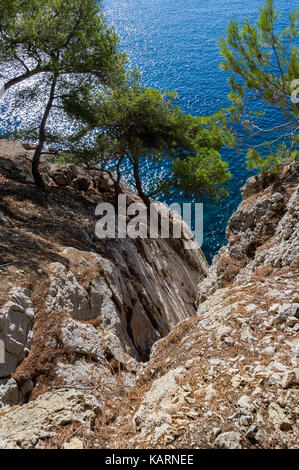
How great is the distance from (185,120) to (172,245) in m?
8.35

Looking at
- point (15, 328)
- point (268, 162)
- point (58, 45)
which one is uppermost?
point (58, 45)

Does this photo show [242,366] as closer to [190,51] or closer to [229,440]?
[229,440]

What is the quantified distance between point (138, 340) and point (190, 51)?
54902 mm

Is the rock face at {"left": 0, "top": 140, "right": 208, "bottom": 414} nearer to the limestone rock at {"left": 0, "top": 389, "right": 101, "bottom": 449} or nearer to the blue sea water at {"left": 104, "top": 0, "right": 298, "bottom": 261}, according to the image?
the limestone rock at {"left": 0, "top": 389, "right": 101, "bottom": 449}

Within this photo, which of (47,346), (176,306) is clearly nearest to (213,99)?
(176,306)

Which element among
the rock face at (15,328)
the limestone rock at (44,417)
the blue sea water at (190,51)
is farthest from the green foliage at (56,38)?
the blue sea water at (190,51)

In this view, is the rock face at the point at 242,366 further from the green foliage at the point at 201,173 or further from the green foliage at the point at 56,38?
the green foliage at the point at 56,38

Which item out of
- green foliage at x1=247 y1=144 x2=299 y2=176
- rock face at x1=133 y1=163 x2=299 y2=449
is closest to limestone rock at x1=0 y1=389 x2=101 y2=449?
rock face at x1=133 y1=163 x2=299 y2=449

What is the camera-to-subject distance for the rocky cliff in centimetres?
481

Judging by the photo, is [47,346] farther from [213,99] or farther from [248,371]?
[213,99]

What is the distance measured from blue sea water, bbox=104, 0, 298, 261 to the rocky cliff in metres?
15.2

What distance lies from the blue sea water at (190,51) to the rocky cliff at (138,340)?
15164mm

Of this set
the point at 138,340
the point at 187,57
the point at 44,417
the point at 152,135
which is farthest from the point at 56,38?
the point at 187,57

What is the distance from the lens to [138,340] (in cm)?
1208
